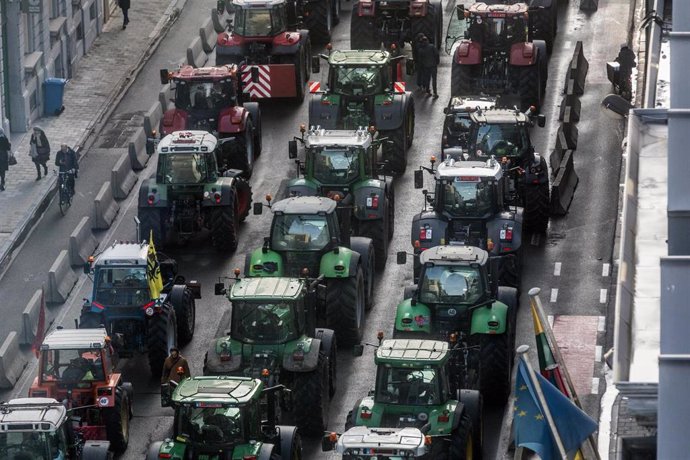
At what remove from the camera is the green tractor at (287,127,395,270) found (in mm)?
46625

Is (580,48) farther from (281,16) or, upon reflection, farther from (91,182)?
(91,182)

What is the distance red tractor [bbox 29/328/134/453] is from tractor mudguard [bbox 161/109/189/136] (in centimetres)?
1332

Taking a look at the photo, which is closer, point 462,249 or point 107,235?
point 462,249

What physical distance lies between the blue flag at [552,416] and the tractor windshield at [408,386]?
346cm

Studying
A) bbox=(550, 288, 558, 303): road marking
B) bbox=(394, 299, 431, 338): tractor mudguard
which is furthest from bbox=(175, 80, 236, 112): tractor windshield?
bbox=(394, 299, 431, 338): tractor mudguard

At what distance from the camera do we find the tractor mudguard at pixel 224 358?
39250 millimetres

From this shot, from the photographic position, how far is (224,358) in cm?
3938

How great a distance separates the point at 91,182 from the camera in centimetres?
5291

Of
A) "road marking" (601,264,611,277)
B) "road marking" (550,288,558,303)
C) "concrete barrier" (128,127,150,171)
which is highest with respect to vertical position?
"concrete barrier" (128,127,150,171)

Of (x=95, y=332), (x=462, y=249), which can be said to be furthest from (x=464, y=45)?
(x=95, y=332)

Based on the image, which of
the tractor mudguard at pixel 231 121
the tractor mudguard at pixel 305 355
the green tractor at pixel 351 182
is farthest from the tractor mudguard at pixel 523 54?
the tractor mudguard at pixel 305 355

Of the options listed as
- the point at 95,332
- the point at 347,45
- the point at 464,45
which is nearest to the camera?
the point at 95,332

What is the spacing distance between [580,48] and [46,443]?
26.0 meters

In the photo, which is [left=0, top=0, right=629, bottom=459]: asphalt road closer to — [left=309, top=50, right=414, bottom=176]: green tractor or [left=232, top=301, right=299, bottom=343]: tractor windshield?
[left=309, top=50, right=414, bottom=176]: green tractor
